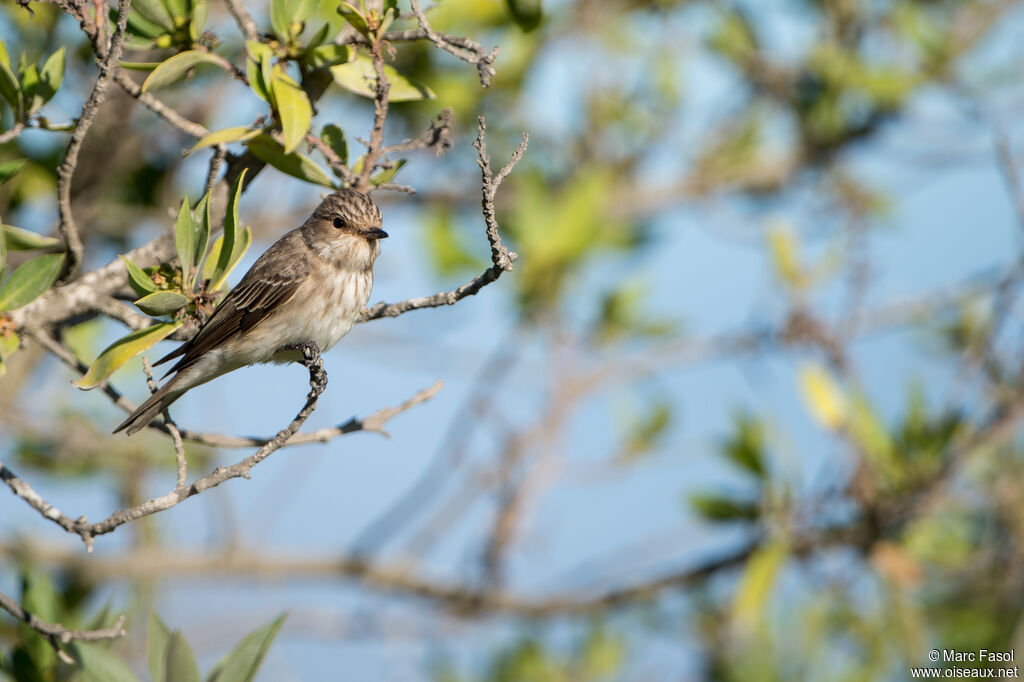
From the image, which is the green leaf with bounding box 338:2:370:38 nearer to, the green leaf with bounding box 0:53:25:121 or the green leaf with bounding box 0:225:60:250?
the green leaf with bounding box 0:53:25:121

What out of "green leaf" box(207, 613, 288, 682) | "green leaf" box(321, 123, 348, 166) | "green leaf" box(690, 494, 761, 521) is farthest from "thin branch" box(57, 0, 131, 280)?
"green leaf" box(690, 494, 761, 521)

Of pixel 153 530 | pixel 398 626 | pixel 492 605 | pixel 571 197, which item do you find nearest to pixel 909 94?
pixel 571 197

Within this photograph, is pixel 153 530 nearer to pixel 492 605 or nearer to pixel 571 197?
pixel 492 605

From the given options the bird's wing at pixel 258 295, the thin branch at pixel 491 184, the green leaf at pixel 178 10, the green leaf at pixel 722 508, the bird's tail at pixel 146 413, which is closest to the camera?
the thin branch at pixel 491 184

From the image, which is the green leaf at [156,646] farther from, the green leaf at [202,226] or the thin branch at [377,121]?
the thin branch at [377,121]

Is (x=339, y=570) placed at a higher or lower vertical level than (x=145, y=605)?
higher

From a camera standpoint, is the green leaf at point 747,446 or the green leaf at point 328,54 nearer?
the green leaf at point 328,54

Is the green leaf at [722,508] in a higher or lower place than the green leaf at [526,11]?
lower

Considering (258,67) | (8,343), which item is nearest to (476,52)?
(258,67)

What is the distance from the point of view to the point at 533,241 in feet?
14.3

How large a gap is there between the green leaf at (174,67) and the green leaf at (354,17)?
0.32 m

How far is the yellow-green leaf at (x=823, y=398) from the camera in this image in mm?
4184

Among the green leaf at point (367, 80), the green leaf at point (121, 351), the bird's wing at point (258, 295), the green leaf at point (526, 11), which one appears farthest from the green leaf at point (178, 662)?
the green leaf at point (526, 11)

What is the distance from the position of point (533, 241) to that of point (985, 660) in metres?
2.71
